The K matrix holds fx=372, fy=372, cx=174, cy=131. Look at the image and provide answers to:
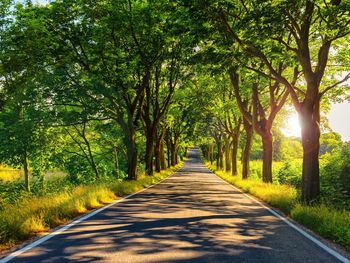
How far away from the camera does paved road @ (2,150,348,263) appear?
5.94m

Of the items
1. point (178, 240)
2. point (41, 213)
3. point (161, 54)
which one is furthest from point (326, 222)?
point (161, 54)

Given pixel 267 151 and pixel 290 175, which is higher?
pixel 267 151

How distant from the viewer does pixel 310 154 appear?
39.7 feet

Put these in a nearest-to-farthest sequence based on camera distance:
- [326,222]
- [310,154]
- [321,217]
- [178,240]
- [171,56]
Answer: [178,240]
[326,222]
[321,217]
[310,154]
[171,56]

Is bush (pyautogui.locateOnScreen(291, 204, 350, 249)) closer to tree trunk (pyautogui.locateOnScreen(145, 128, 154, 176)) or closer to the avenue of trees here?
the avenue of trees

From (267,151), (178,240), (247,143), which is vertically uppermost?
(247,143)

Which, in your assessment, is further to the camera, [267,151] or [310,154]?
[267,151]

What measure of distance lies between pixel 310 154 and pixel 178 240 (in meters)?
6.74

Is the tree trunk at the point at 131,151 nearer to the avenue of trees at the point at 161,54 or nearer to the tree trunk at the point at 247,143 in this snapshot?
the avenue of trees at the point at 161,54

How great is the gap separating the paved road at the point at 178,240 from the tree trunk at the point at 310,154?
200 centimetres

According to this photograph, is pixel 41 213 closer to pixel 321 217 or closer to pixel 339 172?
pixel 321 217

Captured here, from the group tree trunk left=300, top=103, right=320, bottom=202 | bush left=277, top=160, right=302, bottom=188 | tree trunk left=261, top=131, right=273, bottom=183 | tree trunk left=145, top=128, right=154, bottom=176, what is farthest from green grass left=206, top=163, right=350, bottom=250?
tree trunk left=145, top=128, right=154, bottom=176

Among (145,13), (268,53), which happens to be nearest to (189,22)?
(268,53)

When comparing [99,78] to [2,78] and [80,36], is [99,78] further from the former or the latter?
[2,78]
